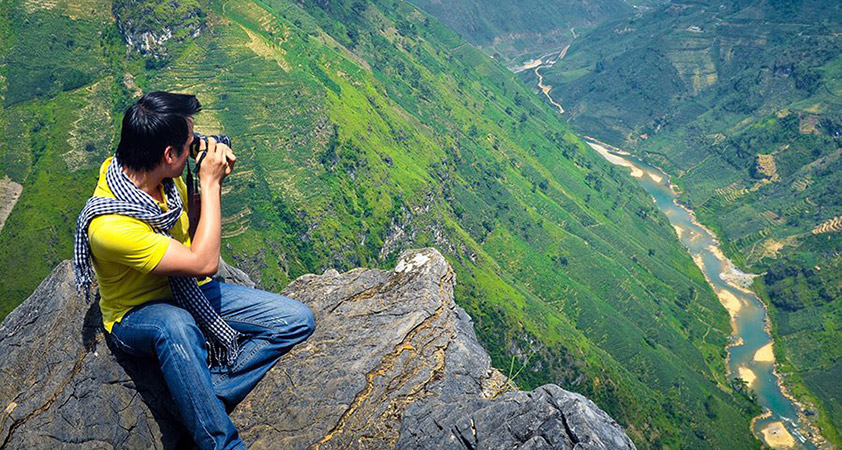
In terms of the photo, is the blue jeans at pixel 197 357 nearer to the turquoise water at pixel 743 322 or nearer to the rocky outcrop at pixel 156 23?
the rocky outcrop at pixel 156 23

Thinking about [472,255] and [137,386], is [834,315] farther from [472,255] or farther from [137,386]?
[137,386]

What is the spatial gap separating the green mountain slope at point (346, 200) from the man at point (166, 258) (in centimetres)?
6759

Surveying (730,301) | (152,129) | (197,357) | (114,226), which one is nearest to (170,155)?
(152,129)

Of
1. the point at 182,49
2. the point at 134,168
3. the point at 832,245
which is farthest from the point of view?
the point at 832,245

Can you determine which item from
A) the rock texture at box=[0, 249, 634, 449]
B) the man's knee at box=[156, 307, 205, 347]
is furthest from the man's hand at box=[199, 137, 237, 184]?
the rock texture at box=[0, 249, 634, 449]

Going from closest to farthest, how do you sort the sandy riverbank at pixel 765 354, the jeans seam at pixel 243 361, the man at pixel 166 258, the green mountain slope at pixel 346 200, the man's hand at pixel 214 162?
the man at pixel 166 258 < the man's hand at pixel 214 162 < the jeans seam at pixel 243 361 < the green mountain slope at pixel 346 200 < the sandy riverbank at pixel 765 354

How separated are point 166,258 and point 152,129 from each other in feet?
5.72

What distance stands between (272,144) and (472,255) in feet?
134

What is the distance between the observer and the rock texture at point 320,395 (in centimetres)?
863

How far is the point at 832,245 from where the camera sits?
504 ft

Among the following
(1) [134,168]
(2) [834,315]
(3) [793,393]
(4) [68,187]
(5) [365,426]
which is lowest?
(4) [68,187]

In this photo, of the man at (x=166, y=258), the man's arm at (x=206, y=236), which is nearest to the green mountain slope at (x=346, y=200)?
the man at (x=166, y=258)

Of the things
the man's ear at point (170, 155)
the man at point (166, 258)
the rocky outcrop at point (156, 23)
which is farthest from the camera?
the rocky outcrop at point (156, 23)

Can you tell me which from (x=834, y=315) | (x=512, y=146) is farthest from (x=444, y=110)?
(x=834, y=315)
